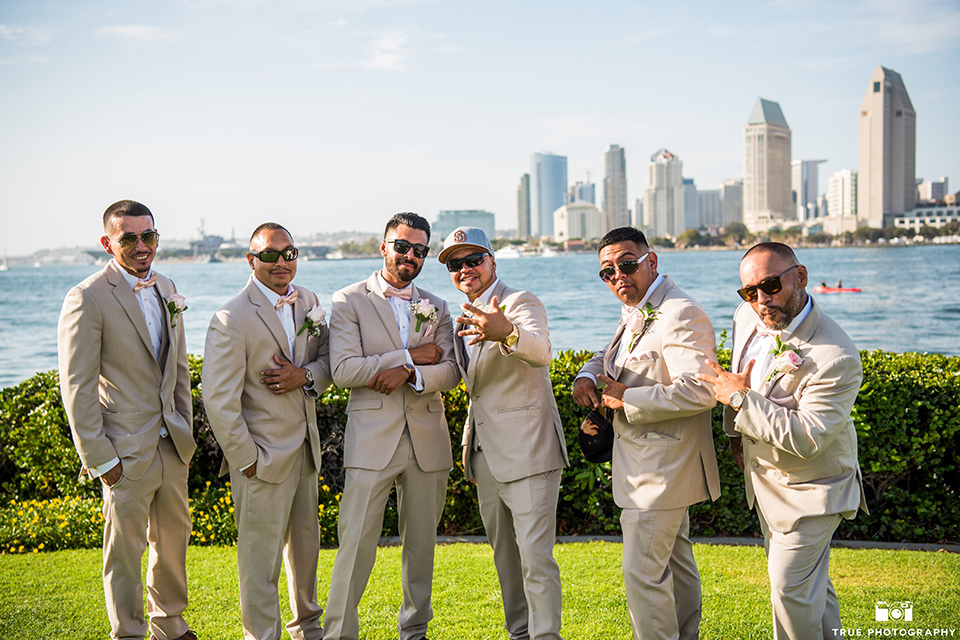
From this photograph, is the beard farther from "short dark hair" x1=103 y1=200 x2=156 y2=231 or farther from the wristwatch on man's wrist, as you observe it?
"short dark hair" x1=103 y1=200 x2=156 y2=231

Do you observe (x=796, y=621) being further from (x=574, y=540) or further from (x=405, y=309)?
(x=574, y=540)

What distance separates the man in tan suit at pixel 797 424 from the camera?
3.62m

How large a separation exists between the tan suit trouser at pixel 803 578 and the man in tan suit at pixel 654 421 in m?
0.52

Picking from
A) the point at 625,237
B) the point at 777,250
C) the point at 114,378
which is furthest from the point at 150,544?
the point at 777,250

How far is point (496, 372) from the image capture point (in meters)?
4.66

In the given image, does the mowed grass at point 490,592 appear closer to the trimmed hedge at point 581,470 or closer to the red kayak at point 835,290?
the trimmed hedge at point 581,470

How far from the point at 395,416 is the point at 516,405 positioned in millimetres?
782

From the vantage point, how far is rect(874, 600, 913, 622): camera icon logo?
Answer: 5008mm

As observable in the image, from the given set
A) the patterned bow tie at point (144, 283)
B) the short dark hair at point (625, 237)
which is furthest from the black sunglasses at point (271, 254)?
the short dark hair at point (625, 237)

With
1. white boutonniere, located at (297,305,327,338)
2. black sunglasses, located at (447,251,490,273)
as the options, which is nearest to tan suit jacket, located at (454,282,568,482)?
black sunglasses, located at (447,251,490,273)

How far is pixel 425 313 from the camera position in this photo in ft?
15.9

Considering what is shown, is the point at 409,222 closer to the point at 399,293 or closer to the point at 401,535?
the point at 399,293

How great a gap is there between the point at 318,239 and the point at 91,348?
168438 millimetres

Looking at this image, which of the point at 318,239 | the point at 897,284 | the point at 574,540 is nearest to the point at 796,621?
the point at 574,540
